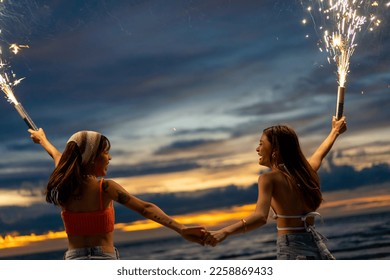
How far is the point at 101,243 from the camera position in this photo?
6367 millimetres

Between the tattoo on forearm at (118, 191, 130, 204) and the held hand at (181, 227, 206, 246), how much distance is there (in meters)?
1.03

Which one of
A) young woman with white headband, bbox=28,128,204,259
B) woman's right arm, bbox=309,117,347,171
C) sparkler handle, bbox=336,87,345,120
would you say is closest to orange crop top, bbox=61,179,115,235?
young woman with white headband, bbox=28,128,204,259

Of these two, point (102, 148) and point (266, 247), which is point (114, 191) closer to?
point (102, 148)

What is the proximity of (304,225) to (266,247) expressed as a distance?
37884 mm

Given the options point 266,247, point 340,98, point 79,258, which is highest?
point 266,247

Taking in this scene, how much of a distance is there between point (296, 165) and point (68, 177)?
237 cm

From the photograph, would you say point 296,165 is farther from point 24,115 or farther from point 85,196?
point 24,115

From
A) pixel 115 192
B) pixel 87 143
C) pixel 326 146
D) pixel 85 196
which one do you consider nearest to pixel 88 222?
pixel 85 196

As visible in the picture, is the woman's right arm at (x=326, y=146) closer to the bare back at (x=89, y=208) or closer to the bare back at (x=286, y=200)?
the bare back at (x=286, y=200)

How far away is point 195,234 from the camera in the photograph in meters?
7.59

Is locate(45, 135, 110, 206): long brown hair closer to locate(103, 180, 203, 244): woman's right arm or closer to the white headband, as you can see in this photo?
the white headband

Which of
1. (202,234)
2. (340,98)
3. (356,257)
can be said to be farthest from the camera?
(356,257)

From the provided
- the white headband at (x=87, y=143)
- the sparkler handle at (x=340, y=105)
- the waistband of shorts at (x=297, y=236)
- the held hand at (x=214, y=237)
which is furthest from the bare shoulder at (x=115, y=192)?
the sparkler handle at (x=340, y=105)
